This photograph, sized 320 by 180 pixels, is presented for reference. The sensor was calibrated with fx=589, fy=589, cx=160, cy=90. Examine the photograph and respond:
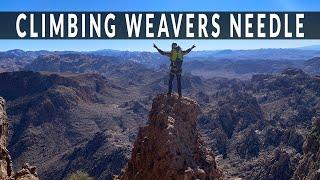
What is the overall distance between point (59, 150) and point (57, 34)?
82.7 metres

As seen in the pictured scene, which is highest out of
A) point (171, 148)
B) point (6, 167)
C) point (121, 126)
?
point (171, 148)

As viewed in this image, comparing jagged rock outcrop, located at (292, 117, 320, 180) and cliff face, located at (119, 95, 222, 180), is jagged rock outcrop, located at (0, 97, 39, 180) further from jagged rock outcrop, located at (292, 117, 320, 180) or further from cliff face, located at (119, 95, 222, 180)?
jagged rock outcrop, located at (292, 117, 320, 180)

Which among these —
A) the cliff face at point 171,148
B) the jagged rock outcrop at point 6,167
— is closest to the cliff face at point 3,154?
the jagged rock outcrop at point 6,167

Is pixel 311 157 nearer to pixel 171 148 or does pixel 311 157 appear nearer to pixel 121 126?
pixel 171 148

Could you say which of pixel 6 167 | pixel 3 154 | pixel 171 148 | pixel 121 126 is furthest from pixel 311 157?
pixel 121 126

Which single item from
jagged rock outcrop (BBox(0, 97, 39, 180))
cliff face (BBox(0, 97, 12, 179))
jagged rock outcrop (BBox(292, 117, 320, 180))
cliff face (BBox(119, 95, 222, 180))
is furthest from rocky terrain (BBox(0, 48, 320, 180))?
cliff face (BBox(0, 97, 12, 179))

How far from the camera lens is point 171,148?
84.6ft

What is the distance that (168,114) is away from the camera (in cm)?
2750

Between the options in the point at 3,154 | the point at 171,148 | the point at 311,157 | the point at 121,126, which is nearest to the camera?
the point at 171,148

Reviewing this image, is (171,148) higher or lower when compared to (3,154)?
higher

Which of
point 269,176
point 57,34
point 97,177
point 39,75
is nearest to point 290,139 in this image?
point 269,176

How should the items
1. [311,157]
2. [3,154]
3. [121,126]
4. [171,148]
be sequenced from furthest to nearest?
[121,126], [311,157], [3,154], [171,148]

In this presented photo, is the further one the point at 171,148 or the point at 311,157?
the point at 311,157

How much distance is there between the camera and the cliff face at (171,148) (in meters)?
25.5
